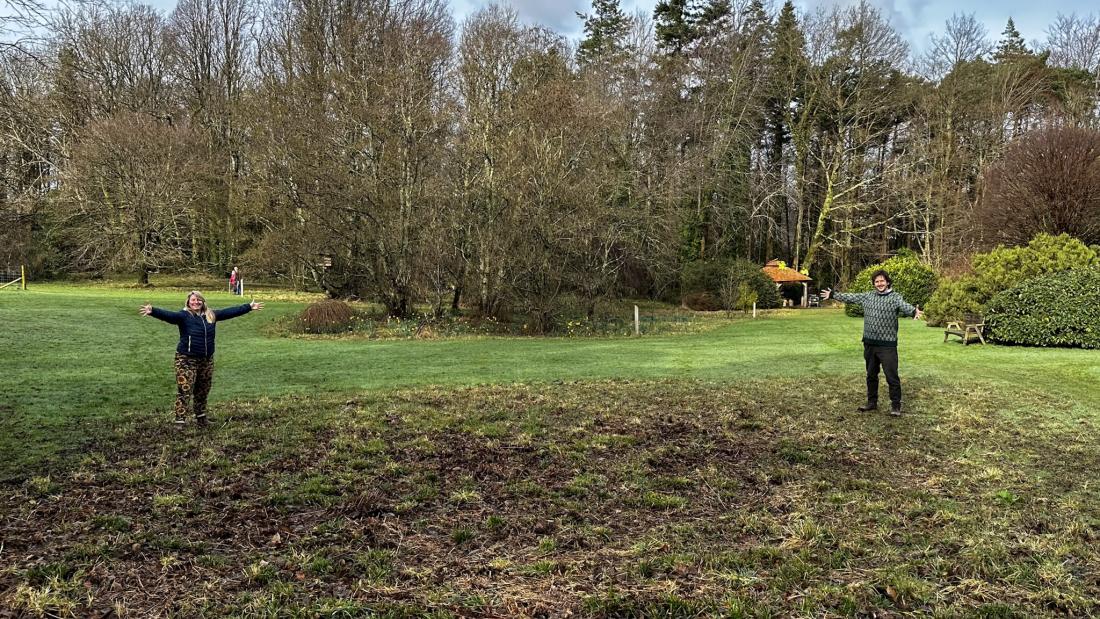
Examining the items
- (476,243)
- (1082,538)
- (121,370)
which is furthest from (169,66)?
(1082,538)

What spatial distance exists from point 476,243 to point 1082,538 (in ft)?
54.9

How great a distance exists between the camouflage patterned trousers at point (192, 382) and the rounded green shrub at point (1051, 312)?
16.3 m

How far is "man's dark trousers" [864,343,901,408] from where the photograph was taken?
8266 mm

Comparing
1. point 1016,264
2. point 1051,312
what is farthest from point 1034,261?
point 1051,312

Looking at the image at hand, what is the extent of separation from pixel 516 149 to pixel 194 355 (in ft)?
43.6

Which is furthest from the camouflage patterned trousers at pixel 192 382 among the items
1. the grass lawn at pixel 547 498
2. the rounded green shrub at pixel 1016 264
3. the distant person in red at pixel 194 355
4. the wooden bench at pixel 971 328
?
the rounded green shrub at pixel 1016 264

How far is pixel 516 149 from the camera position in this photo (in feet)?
63.6

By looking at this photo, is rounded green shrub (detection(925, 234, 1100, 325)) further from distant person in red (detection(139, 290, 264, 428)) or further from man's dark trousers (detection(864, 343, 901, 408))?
distant person in red (detection(139, 290, 264, 428))

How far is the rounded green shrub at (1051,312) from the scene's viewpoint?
571 inches

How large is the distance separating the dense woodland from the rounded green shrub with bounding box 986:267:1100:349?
9.12m

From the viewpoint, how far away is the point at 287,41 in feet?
86.6

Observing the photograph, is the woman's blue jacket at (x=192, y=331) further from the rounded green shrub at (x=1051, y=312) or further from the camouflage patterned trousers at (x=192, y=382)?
the rounded green shrub at (x=1051, y=312)

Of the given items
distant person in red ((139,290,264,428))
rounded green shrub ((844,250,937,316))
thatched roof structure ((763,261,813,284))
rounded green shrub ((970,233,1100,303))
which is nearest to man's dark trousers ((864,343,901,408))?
distant person in red ((139,290,264,428))

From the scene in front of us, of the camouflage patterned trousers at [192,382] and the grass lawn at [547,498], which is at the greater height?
the camouflage patterned trousers at [192,382]
